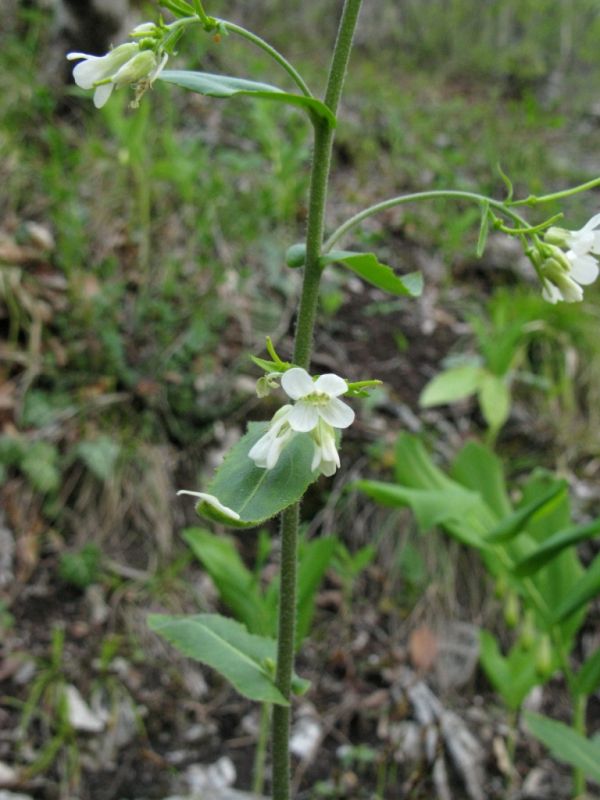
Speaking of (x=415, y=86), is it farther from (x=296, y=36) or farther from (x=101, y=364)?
(x=101, y=364)

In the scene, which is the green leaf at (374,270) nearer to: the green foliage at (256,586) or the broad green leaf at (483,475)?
the green foliage at (256,586)

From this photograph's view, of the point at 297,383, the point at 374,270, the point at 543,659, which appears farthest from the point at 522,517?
the point at 297,383

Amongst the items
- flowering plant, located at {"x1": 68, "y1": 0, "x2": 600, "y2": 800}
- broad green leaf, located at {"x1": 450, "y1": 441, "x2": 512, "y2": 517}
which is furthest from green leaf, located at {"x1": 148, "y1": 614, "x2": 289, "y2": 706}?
broad green leaf, located at {"x1": 450, "y1": 441, "x2": 512, "y2": 517}

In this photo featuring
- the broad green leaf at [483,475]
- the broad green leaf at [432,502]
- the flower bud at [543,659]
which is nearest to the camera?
the broad green leaf at [432,502]

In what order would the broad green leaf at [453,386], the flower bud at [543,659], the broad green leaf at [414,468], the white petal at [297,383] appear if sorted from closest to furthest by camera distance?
the white petal at [297,383]
the flower bud at [543,659]
the broad green leaf at [414,468]
the broad green leaf at [453,386]

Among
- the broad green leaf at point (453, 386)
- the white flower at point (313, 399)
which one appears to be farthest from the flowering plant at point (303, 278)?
the broad green leaf at point (453, 386)

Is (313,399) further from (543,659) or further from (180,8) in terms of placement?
(543,659)

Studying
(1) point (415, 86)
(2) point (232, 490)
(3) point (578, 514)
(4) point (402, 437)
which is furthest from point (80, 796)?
Answer: (1) point (415, 86)
